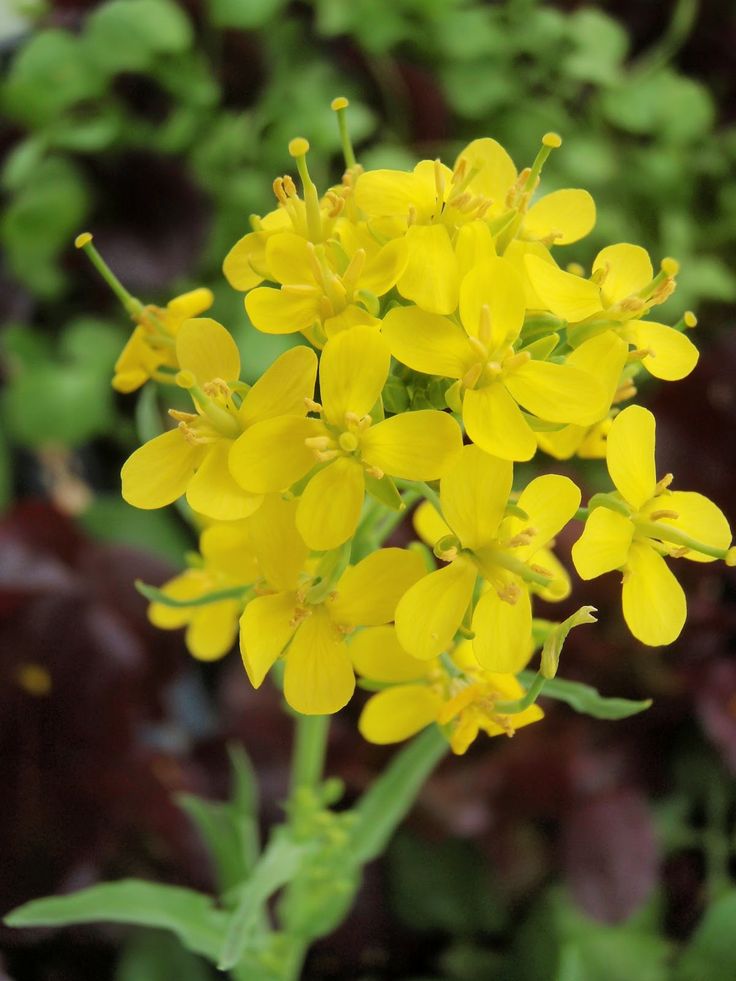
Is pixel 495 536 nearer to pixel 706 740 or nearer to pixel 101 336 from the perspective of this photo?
pixel 706 740

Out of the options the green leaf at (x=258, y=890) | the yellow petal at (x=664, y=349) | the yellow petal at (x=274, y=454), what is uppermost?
the yellow petal at (x=274, y=454)

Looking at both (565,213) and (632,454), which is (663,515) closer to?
(632,454)

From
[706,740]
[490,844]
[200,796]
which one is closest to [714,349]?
[706,740]

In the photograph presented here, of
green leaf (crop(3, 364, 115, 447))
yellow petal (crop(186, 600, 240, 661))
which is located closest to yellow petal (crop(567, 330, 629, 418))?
yellow petal (crop(186, 600, 240, 661))

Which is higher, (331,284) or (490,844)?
(331,284)

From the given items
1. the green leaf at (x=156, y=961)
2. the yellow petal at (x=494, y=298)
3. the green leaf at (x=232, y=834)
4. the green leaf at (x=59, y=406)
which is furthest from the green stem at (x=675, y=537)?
the green leaf at (x=59, y=406)

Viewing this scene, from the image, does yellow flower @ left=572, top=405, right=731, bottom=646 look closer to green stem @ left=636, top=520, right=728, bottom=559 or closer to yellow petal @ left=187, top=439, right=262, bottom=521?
green stem @ left=636, top=520, right=728, bottom=559

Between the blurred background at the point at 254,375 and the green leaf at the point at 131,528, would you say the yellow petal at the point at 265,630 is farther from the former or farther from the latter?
the green leaf at the point at 131,528
